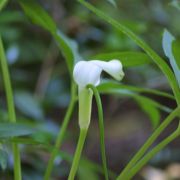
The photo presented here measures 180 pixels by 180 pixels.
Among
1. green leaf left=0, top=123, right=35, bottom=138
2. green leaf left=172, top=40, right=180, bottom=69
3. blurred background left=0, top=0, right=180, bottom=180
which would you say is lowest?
blurred background left=0, top=0, right=180, bottom=180

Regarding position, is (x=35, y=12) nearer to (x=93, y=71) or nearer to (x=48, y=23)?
(x=48, y=23)

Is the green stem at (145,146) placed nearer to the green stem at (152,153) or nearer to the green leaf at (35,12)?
the green stem at (152,153)

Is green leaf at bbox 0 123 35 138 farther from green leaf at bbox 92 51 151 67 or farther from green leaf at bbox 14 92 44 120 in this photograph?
green leaf at bbox 14 92 44 120

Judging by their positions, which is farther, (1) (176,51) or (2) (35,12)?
(2) (35,12)

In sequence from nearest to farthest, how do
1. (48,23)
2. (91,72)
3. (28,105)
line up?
(91,72) → (48,23) → (28,105)

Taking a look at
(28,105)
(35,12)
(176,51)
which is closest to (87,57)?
(28,105)

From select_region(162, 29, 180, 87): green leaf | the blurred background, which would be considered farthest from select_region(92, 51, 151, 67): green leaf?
the blurred background
